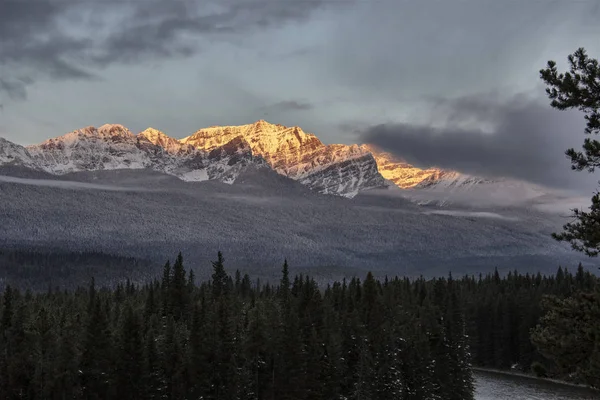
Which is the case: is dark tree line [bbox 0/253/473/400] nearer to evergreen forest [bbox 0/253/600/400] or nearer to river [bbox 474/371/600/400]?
evergreen forest [bbox 0/253/600/400]

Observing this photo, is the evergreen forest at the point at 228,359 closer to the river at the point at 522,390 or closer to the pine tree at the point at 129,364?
the pine tree at the point at 129,364

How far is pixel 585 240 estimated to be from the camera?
87.2 feet

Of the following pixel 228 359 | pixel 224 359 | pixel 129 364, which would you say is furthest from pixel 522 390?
pixel 129 364

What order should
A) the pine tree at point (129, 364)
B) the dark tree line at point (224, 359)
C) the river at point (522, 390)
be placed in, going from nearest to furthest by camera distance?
1. the pine tree at point (129, 364)
2. the dark tree line at point (224, 359)
3. the river at point (522, 390)

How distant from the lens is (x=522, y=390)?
14612cm

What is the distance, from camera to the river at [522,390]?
135 m

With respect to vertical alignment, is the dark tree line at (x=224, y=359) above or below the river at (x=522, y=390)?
above

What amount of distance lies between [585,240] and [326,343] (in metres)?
79.5

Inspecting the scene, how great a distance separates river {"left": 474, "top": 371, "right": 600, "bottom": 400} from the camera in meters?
135

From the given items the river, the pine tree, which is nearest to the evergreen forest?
the pine tree

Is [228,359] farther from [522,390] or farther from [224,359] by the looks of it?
[522,390]

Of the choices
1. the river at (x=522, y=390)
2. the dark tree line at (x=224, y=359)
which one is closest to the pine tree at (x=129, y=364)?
the dark tree line at (x=224, y=359)

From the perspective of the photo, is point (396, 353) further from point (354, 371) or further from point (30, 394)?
point (30, 394)

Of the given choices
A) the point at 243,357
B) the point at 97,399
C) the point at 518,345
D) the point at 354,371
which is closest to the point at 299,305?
the point at 354,371
